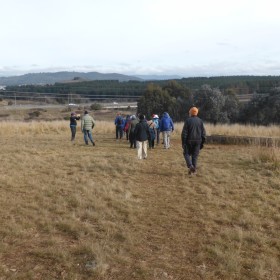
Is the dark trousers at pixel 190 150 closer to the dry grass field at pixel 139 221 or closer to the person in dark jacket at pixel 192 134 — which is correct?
the person in dark jacket at pixel 192 134

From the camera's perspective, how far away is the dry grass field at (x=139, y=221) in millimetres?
5012

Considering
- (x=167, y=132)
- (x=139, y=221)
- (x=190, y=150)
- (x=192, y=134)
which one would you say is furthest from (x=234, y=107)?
(x=139, y=221)

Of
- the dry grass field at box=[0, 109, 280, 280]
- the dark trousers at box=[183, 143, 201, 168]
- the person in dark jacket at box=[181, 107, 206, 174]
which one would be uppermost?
the person in dark jacket at box=[181, 107, 206, 174]

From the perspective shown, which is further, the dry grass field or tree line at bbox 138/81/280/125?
tree line at bbox 138/81/280/125

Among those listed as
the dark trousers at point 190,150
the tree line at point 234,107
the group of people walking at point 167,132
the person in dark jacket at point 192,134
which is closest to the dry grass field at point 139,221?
the dark trousers at point 190,150

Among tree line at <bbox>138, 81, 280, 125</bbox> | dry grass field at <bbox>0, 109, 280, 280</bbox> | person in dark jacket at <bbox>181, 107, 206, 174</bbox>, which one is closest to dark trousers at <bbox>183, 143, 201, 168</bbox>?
person in dark jacket at <bbox>181, 107, 206, 174</bbox>

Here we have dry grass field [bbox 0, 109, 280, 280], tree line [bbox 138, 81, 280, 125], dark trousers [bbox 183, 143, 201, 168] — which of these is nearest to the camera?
dry grass field [bbox 0, 109, 280, 280]

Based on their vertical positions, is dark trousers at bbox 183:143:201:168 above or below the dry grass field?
above

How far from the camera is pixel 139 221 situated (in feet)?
22.2

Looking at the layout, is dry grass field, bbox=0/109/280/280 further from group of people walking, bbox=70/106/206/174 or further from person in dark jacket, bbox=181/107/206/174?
person in dark jacket, bbox=181/107/206/174

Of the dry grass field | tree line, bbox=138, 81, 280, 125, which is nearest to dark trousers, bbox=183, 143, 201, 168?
the dry grass field

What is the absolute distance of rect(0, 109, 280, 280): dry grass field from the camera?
501 cm

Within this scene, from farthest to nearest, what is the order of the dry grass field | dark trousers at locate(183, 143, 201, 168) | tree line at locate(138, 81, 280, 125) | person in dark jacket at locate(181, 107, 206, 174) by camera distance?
tree line at locate(138, 81, 280, 125)
dark trousers at locate(183, 143, 201, 168)
person in dark jacket at locate(181, 107, 206, 174)
the dry grass field

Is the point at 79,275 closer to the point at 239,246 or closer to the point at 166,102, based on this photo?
the point at 239,246
